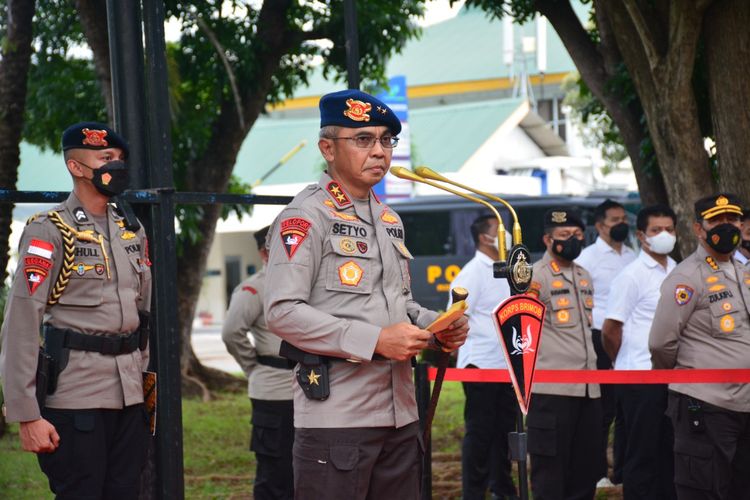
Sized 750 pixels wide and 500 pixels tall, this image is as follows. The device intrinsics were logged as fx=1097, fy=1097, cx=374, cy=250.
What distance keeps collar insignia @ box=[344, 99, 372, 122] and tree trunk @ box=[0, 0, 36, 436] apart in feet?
12.8

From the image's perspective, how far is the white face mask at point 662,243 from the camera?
669cm

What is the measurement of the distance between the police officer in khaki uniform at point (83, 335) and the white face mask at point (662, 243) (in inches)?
138

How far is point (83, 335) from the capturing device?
4152mm

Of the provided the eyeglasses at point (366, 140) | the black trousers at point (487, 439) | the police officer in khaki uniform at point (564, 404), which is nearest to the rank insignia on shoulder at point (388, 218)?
the eyeglasses at point (366, 140)

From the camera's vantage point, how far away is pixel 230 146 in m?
11.8

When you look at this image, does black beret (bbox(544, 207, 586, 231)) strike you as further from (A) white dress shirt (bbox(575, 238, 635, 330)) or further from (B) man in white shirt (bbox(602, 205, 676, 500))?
(A) white dress shirt (bbox(575, 238, 635, 330))

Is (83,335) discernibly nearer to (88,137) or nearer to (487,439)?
(88,137)

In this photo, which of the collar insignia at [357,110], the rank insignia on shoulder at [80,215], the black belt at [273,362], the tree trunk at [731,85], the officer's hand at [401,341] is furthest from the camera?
the tree trunk at [731,85]

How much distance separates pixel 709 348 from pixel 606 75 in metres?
4.08

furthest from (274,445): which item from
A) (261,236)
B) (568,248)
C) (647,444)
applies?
(647,444)

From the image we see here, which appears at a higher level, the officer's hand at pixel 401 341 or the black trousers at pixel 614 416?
the officer's hand at pixel 401 341

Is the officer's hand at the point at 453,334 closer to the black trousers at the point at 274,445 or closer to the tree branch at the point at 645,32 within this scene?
the black trousers at the point at 274,445

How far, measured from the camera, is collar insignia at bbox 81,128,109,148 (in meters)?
4.30

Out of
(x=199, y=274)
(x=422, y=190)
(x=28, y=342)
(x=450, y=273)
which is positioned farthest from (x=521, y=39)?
(x=28, y=342)
